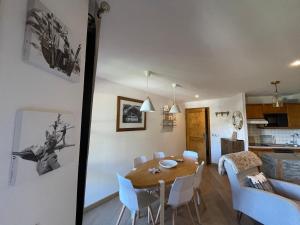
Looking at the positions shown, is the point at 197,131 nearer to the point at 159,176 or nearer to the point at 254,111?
the point at 254,111

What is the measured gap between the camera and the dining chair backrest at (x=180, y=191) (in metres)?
1.92

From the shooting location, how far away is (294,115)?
14.0ft

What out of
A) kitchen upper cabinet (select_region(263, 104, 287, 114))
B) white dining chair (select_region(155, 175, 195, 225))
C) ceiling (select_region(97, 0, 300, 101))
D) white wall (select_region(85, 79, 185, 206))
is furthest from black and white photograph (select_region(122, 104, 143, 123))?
kitchen upper cabinet (select_region(263, 104, 287, 114))

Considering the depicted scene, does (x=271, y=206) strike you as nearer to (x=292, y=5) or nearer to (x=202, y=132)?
(x=292, y=5)

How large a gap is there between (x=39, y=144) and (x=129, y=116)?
9.74 ft

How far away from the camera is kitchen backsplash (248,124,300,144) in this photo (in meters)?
4.49

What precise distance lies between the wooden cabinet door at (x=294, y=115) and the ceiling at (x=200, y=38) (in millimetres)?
1993

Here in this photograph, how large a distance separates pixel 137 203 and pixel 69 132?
4.77ft

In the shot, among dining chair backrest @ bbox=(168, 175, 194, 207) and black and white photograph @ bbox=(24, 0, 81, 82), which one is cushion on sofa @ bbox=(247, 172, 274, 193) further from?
black and white photograph @ bbox=(24, 0, 81, 82)

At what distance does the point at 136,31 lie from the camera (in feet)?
5.12

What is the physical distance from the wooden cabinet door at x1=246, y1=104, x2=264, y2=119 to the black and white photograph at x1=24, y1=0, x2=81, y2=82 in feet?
15.5

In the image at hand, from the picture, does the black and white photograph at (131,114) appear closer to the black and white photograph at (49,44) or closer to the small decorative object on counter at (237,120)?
the black and white photograph at (49,44)

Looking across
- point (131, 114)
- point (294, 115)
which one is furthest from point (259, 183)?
point (294, 115)

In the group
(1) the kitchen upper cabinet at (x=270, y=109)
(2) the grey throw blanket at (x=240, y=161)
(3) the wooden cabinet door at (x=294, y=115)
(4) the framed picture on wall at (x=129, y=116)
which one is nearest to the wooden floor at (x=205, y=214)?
(2) the grey throw blanket at (x=240, y=161)
